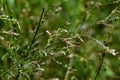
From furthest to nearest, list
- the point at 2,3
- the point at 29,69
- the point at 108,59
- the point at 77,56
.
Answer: the point at 108,59
the point at 77,56
the point at 2,3
the point at 29,69

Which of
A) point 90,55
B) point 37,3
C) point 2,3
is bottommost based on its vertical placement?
point 90,55

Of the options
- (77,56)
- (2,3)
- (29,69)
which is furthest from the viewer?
(77,56)

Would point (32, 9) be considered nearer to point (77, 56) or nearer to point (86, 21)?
point (86, 21)

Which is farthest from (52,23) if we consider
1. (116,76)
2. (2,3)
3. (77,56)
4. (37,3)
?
(2,3)

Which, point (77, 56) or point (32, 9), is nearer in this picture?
point (77, 56)

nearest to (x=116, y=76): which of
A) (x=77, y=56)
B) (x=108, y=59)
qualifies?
(x=108, y=59)

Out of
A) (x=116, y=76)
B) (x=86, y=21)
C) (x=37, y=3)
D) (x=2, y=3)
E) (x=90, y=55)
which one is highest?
(x=2, y=3)

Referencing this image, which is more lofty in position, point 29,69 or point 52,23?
point 29,69

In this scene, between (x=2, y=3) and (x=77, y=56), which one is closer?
(x=2, y=3)

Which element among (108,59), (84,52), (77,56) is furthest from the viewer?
(108,59)

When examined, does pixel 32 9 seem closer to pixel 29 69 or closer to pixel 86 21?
pixel 86 21
